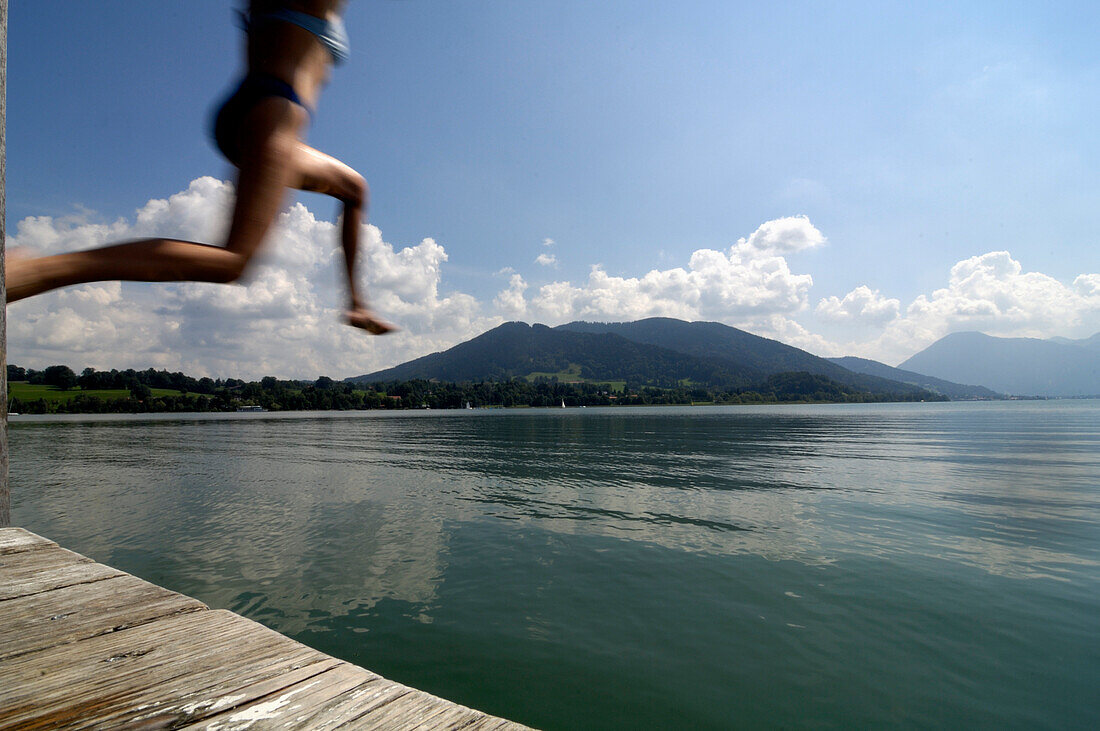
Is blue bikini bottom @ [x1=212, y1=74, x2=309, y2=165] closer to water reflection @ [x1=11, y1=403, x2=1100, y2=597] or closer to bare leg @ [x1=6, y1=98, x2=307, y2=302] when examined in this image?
bare leg @ [x1=6, y1=98, x2=307, y2=302]

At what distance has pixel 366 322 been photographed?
7.90 feet

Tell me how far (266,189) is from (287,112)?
31cm

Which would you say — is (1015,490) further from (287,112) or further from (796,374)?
(796,374)

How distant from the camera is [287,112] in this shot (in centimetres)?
192

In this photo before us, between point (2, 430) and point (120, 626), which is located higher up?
point (2, 430)

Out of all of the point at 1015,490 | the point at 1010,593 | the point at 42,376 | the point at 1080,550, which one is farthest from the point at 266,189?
the point at 42,376

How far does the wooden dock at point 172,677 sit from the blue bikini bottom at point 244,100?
1.72 m

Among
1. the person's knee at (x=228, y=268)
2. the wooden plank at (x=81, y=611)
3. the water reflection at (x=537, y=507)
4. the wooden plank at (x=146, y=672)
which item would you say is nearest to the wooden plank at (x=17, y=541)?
the wooden plank at (x=81, y=611)

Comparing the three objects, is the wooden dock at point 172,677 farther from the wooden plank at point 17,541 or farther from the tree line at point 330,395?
the tree line at point 330,395

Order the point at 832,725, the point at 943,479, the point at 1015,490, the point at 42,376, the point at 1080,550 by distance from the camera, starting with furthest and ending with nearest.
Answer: the point at 42,376, the point at 943,479, the point at 1015,490, the point at 1080,550, the point at 832,725

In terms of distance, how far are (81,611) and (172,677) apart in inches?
33.8

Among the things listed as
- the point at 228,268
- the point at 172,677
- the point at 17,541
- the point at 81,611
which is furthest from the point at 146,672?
the point at 17,541

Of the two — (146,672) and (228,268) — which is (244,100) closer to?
(228,268)

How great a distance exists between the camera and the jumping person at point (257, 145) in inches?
69.2
